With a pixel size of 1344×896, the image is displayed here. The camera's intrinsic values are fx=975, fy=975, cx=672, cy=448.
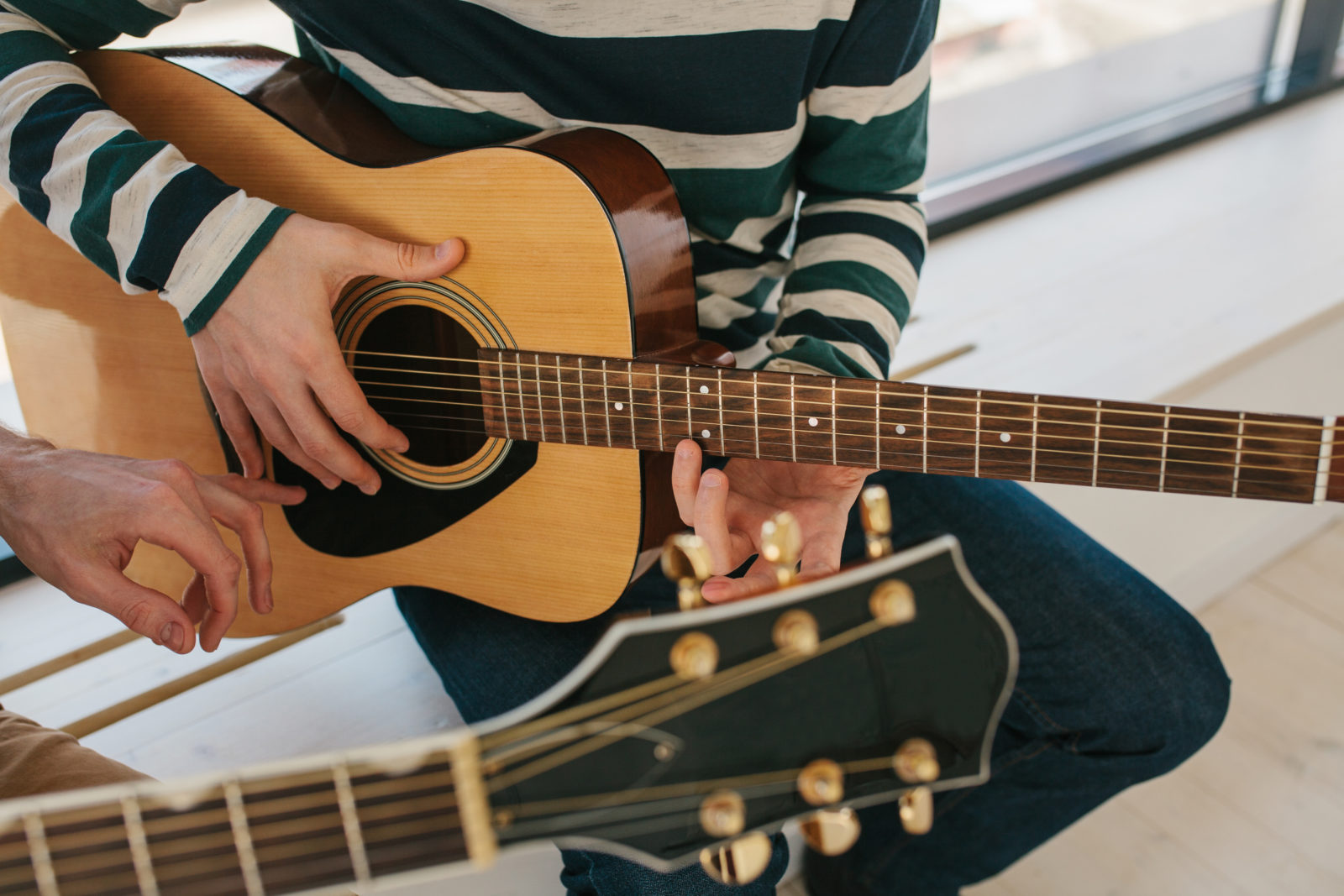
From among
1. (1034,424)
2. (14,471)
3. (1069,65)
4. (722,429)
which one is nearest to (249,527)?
(14,471)

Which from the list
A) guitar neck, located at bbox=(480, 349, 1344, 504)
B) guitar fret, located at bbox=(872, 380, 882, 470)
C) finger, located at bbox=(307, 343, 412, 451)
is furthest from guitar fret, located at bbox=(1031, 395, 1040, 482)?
finger, located at bbox=(307, 343, 412, 451)

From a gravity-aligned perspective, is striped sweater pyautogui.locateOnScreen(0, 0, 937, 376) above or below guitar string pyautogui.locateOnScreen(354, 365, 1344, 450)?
above

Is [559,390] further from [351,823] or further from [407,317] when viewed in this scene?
[351,823]

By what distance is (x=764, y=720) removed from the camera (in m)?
0.52

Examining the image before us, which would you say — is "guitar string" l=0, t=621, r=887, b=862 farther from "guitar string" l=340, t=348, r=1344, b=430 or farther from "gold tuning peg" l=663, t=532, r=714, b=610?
"guitar string" l=340, t=348, r=1344, b=430

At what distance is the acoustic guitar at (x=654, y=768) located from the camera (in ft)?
1.61

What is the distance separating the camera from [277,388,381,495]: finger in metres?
0.83

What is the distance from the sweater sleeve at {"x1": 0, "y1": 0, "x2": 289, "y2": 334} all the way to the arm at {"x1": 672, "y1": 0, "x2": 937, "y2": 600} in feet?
1.41

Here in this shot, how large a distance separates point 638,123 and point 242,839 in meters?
0.72

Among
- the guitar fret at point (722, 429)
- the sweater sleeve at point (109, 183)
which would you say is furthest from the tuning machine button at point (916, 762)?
the sweater sleeve at point (109, 183)

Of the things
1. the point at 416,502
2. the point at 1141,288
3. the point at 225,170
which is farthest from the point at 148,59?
the point at 1141,288

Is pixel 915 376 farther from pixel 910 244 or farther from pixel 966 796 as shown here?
pixel 966 796

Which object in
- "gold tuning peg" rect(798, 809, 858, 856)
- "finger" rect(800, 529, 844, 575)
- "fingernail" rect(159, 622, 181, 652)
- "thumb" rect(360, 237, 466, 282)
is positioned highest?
"thumb" rect(360, 237, 466, 282)

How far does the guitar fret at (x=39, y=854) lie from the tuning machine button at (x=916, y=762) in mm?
435
